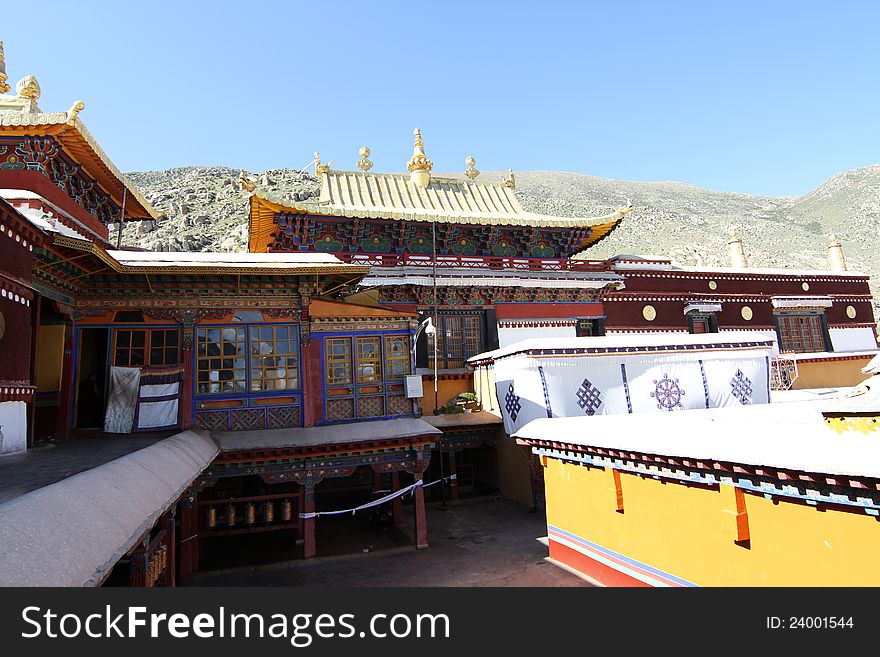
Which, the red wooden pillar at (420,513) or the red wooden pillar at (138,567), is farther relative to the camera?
the red wooden pillar at (420,513)

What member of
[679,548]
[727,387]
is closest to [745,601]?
[679,548]

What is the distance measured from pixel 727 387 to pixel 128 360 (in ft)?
54.8

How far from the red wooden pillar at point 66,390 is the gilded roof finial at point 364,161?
48.6 feet

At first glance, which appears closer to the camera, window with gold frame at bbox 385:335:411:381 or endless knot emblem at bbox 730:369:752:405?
window with gold frame at bbox 385:335:411:381

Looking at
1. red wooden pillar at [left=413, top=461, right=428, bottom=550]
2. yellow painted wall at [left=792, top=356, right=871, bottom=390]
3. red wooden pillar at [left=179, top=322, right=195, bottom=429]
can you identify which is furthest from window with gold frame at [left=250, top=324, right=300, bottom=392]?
yellow painted wall at [left=792, top=356, right=871, bottom=390]

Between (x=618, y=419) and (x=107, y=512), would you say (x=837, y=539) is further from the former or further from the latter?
(x=107, y=512)

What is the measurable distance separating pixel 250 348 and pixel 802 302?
27.1 meters

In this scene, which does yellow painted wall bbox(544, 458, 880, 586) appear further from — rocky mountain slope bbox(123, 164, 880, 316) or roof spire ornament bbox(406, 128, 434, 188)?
rocky mountain slope bbox(123, 164, 880, 316)

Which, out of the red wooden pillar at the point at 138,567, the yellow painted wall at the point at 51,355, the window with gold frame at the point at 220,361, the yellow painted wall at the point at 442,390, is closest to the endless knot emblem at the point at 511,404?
the yellow painted wall at the point at 442,390

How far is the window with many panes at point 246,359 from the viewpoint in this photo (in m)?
11.4

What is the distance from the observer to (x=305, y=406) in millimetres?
11859

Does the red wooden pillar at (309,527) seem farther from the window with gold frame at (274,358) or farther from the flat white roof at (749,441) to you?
the flat white roof at (749,441)

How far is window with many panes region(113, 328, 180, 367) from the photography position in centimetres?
1106

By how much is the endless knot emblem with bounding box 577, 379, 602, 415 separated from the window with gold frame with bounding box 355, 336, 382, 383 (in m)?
5.92
